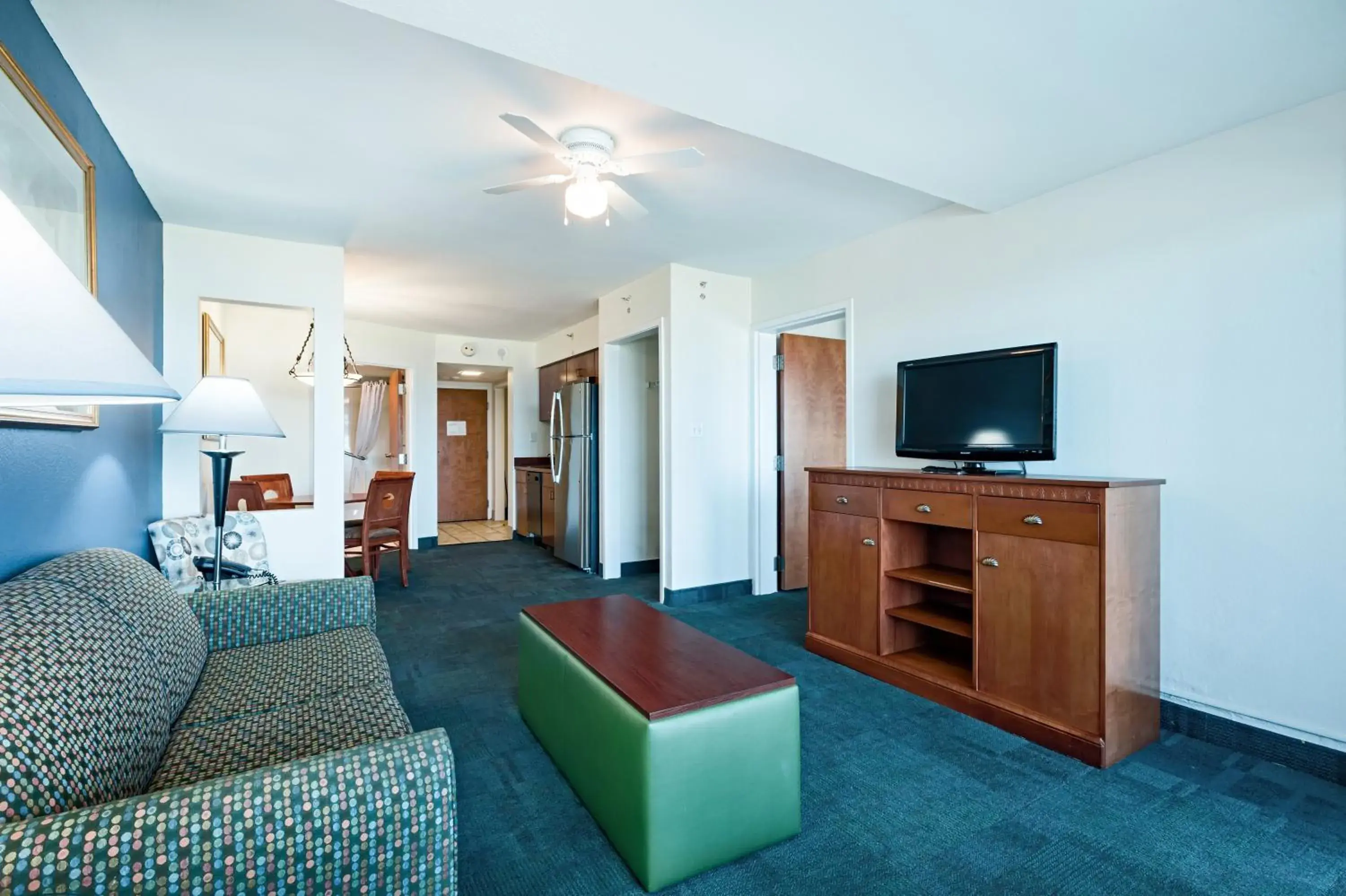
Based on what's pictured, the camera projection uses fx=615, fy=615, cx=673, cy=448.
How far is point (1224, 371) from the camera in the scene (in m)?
2.31

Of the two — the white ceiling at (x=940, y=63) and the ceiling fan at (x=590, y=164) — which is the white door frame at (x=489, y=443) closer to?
the ceiling fan at (x=590, y=164)

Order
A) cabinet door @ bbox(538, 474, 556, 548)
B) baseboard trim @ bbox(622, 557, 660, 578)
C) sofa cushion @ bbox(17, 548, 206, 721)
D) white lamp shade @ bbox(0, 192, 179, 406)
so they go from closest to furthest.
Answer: white lamp shade @ bbox(0, 192, 179, 406)
sofa cushion @ bbox(17, 548, 206, 721)
baseboard trim @ bbox(622, 557, 660, 578)
cabinet door @ bbox(538, 474, 556, 548)

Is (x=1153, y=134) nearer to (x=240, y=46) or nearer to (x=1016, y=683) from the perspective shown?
(x=1016, y=683)

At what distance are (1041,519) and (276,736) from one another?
8.39ft

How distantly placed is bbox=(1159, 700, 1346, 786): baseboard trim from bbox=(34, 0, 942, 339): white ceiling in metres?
2.53

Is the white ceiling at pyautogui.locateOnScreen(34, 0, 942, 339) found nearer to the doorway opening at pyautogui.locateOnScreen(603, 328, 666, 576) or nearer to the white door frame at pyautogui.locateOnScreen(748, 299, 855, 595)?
the white door frame at pyautogui.locateOnScreen(748, 299, 855, 595)

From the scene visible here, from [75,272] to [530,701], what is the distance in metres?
2.14

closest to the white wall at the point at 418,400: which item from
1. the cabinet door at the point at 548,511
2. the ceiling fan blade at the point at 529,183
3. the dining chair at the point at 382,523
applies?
the cabinet door at the point at 548,511

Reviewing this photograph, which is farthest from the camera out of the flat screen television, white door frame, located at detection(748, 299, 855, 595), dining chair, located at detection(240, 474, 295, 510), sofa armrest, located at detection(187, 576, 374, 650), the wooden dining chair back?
dining chair, located at detection(240, 474, 295, 510)

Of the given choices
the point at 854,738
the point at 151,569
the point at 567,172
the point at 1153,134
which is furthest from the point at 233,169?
the point at 1153,134

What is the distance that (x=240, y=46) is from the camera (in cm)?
192

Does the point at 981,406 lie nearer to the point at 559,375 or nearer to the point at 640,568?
the point at 640,568

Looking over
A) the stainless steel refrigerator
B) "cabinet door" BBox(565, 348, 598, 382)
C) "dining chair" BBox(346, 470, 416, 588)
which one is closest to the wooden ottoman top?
"dining chair" BBox(346, 470, 416, 588)

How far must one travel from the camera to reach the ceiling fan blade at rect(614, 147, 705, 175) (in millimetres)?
2281
